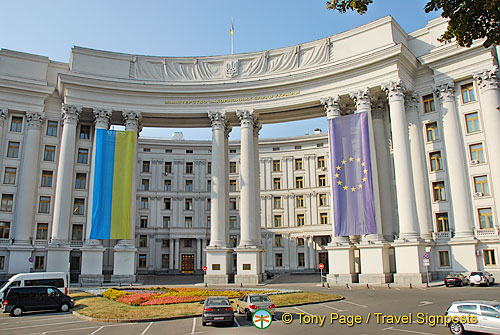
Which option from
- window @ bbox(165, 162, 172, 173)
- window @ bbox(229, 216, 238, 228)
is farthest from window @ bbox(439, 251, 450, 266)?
window @ bbox(165, 162, 172, 173)

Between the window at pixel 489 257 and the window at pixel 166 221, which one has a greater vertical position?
the window at pixel 166 221

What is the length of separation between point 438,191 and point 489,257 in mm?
7704

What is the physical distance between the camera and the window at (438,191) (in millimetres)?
42172

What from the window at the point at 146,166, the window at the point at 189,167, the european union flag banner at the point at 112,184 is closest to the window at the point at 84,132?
the european union flag banner at the point at 112,184

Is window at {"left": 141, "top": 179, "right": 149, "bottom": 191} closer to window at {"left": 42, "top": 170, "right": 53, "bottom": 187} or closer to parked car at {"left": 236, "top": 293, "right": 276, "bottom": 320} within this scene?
window at {"left": 42, "top": 170, "right": 53, "bottom": 187}

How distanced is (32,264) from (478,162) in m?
45.0

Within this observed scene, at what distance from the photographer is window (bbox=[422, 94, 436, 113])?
44.2 meters

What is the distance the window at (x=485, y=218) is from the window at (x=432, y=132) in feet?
27.2

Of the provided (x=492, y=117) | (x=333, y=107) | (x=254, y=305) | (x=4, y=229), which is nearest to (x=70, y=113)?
(x=4, y=229)

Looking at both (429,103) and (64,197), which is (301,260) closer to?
(429,103)

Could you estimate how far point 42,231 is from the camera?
47.7m

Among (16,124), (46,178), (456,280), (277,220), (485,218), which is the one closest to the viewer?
(456,280)

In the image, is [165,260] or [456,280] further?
[165,260]

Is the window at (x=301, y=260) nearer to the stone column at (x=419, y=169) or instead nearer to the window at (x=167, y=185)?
the window at (x=167, y=185)
